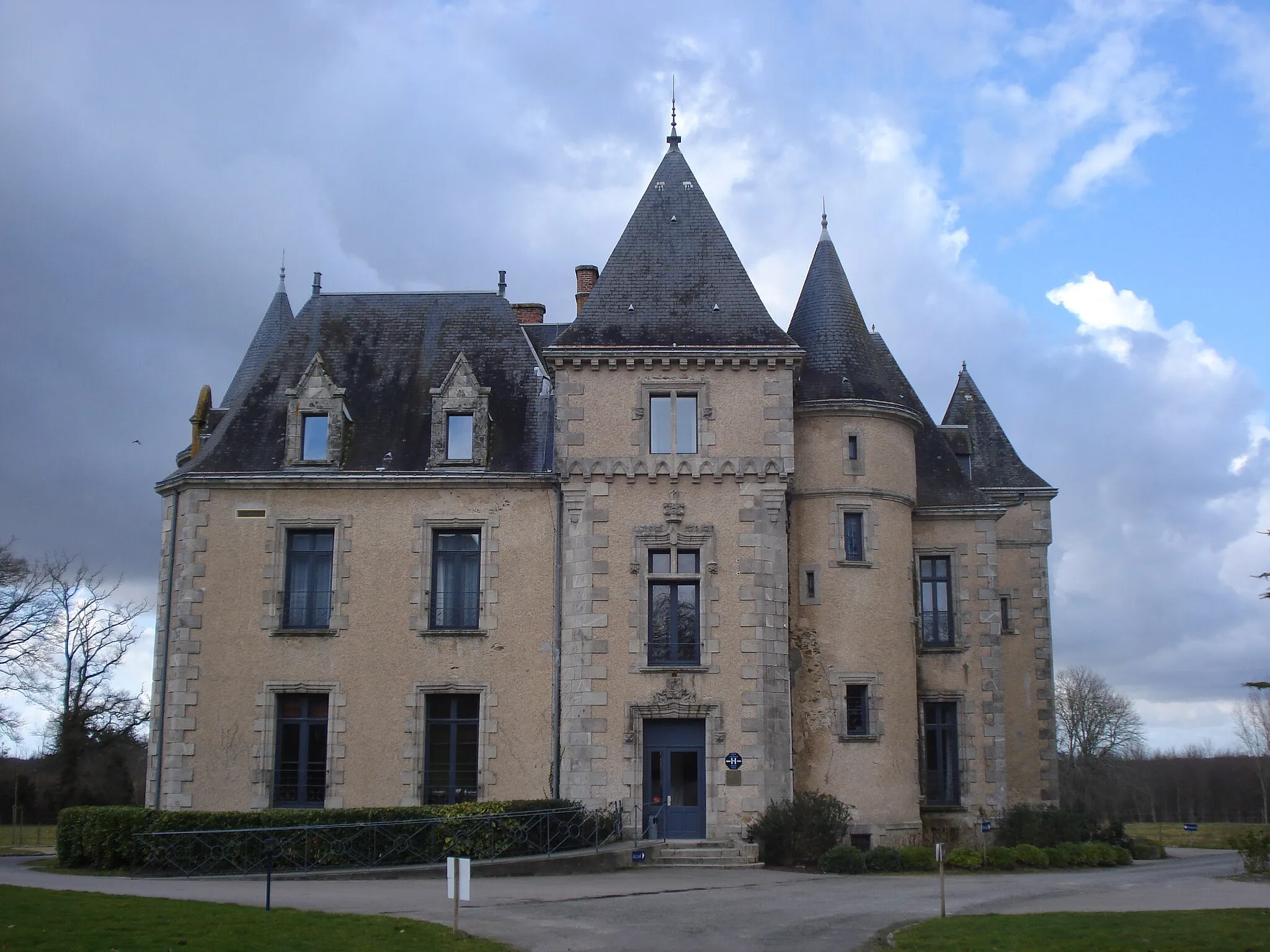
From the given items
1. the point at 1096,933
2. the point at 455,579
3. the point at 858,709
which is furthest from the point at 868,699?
the point at 1096,933

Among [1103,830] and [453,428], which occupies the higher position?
[453,428]

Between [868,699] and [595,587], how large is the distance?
5.85 m

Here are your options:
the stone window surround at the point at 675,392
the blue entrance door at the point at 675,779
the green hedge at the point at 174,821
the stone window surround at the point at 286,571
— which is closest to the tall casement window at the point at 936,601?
the blue entrance door at the point at 675,779

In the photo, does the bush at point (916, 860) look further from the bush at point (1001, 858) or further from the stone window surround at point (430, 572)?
the stone window surround at point (430, 572)

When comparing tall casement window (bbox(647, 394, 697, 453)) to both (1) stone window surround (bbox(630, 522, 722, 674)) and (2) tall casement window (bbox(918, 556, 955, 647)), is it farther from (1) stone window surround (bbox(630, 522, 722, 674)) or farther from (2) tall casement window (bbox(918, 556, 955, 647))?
(2) tall casement window (bbox(918, 556, 955, 647))

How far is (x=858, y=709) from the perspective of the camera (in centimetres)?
2453

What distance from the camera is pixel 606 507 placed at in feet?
78.5

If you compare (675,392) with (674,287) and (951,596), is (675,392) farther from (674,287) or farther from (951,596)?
(951,596)

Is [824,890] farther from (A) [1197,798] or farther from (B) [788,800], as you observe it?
(A) [1197,798]

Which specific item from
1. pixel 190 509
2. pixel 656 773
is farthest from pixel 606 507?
pixel 190 509

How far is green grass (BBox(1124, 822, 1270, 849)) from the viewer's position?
3806 centimetres

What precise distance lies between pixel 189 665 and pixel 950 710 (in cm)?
1578

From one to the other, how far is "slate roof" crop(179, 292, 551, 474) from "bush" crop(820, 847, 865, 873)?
9.22 metres

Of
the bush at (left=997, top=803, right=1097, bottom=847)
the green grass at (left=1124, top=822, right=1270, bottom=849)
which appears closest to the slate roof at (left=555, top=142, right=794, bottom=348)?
the bush at (left=997, top=803, right=1097, bottom=847)
